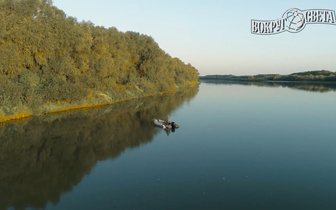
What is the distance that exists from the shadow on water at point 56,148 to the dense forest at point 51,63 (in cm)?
378

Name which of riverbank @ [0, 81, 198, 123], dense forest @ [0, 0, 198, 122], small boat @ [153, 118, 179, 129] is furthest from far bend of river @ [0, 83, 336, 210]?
dense forest @ [0, 0, 198, 122]

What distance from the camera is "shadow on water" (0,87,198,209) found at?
17828 millimetres

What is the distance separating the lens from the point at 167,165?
22438mm

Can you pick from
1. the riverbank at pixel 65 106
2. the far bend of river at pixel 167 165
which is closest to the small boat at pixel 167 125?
the far bend of river at pixel 167 165

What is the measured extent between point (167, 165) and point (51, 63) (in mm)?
35200

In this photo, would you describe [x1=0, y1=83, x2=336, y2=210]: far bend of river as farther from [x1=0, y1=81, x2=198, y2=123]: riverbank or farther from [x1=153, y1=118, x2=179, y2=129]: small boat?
[x1=0, y1=81, x2=198, y2=123]: riverbank

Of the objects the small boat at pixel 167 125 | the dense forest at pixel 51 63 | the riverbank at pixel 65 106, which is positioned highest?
the dense forest at pixel 51 63

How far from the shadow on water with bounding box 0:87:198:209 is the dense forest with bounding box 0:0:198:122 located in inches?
149

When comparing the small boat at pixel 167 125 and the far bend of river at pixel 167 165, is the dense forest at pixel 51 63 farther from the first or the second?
the small boat at pixel 167 125

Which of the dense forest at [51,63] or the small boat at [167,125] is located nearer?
the small boat at [167,125]

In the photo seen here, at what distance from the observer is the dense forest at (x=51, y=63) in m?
38.9

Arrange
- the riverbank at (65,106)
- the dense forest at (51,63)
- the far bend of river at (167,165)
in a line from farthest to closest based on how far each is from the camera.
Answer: the riverbank at (65,106) < the dense forest at (51,63) < the far bend of river at (167,165)

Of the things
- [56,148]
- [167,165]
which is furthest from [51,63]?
[167,165]

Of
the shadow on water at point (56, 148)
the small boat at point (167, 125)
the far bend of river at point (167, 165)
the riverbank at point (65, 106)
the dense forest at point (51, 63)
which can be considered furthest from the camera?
the riverbank at point (65, 106)
